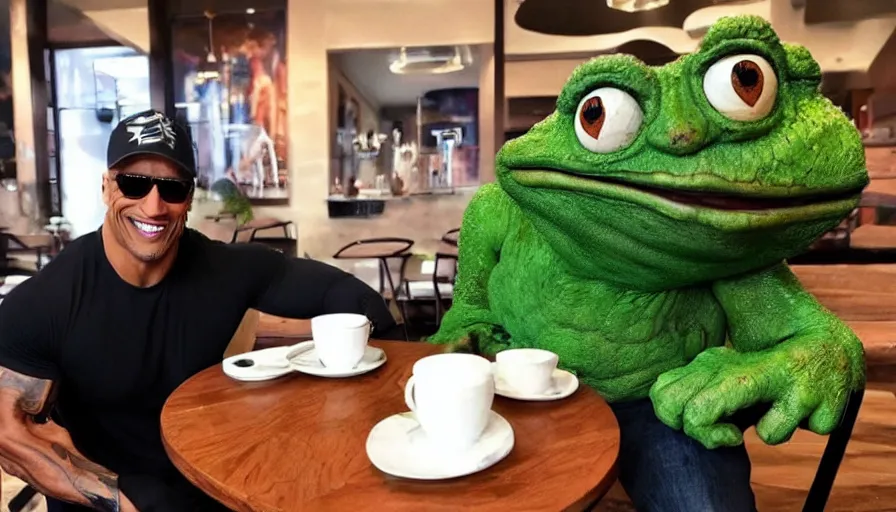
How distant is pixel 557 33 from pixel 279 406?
1720mm

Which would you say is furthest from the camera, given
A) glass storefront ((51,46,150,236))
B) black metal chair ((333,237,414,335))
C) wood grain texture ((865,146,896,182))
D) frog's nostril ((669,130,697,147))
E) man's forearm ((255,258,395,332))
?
glass storefront ((51,46,150,236))

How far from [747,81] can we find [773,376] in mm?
420

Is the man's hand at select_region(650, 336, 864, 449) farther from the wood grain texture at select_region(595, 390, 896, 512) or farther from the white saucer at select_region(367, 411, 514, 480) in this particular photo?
the wood grain texture at select_region(595, 390, 896, 512)

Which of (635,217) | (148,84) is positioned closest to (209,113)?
(148,84)

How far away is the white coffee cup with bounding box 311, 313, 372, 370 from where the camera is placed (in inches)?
40.5

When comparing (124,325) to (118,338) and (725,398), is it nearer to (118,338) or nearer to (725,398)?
(118,338)

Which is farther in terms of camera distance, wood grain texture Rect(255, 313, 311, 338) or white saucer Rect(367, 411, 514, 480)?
wood grain texture Rect(255, 313, 311, 338)

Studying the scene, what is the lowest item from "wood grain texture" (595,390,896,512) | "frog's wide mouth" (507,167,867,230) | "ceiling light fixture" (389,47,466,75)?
"wood grain texture" (595,390,896,512)

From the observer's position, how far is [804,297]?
1.02 metres

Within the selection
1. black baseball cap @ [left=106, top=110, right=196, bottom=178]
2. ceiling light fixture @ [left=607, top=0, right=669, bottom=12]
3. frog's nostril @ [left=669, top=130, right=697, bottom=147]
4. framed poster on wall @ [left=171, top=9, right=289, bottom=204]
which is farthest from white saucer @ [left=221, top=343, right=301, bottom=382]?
ceiling light fixture @ [left=607, top=0, right=669, bottom=12]

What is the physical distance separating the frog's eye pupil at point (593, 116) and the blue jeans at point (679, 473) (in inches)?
20.1

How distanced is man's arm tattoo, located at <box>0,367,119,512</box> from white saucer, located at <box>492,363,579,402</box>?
659 mm

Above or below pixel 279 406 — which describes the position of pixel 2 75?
above

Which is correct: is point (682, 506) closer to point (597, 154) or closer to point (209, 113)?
point (597, 154)
